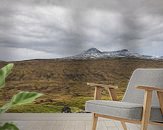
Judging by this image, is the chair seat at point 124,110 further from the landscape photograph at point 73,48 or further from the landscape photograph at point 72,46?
the landscape photograph at point 72,46

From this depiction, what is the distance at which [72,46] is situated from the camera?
205 inches

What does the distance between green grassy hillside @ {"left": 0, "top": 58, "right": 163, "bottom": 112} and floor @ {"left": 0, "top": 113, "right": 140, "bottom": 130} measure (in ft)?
0.70

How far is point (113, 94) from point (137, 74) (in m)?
0.32

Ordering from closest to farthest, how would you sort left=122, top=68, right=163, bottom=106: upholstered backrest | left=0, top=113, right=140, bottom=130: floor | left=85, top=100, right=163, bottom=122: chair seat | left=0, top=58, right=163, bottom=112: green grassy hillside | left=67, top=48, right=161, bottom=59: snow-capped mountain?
1. left=85, top=100, right=163, bottom=122: chair seat
2. left=122, top=68, right=163, bottom=106: upholstered backrest
3. left=0, top=113, right=140, bottom=130: floor
4. left=0, top=58, right=163, bottom=112: green grassy hillside
5. left=67, top=48, right=161, bottom=59: snow-capped mountain

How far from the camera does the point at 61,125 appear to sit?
4.04 meters

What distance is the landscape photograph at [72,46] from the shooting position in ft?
16.4

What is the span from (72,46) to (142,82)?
7.01ft

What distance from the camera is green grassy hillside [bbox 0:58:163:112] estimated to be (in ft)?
16.2

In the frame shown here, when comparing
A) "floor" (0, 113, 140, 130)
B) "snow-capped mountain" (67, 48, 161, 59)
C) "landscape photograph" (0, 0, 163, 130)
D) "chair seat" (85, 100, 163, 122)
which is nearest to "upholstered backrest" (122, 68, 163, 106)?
"chair seat" (85, 100, 163, 122)

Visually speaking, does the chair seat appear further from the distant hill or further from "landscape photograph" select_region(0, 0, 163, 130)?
the distant hill

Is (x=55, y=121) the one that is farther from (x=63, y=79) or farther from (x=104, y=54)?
(x=104, y=54)

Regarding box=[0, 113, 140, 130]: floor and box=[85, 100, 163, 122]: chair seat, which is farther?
box=[0, 113, 140, 130]: floor

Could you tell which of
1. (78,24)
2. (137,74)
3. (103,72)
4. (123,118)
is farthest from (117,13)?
(123,118)

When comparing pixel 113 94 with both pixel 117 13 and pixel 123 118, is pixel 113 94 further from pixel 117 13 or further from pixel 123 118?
pixel 117 13
